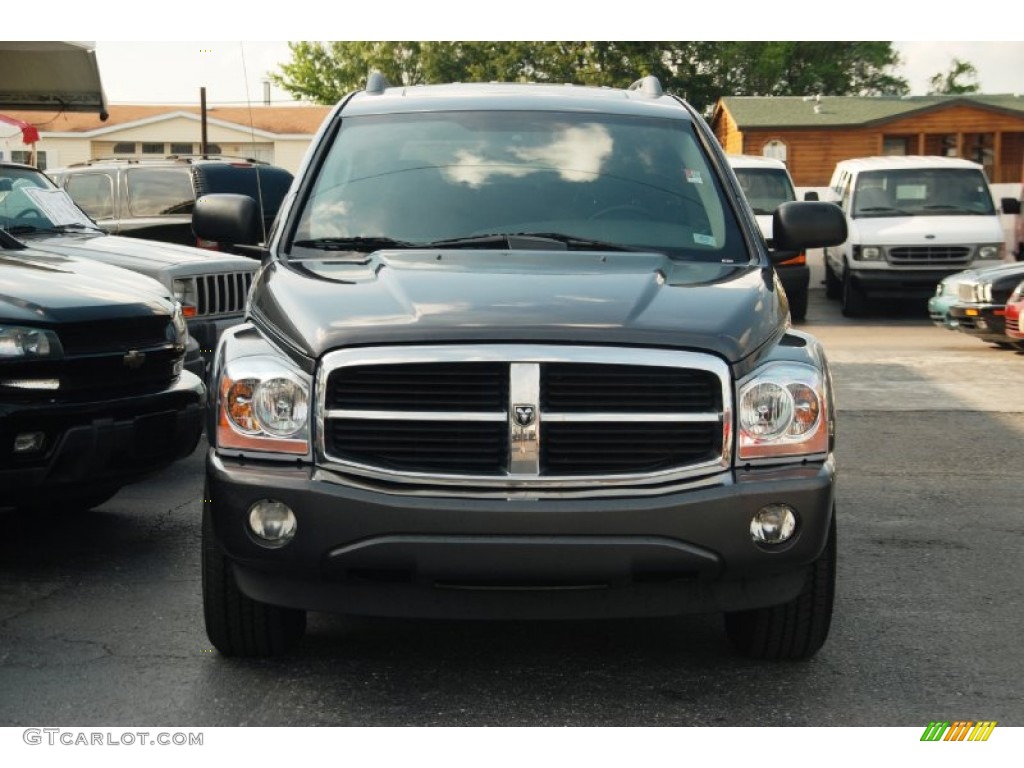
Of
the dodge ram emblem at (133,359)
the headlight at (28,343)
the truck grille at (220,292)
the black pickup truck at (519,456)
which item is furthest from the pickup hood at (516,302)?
the truck grille at (220,292)

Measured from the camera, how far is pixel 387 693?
461 centimetres

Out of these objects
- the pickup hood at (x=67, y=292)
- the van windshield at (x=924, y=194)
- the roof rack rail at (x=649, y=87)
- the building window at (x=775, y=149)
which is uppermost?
the roof rack rail at (x=649, y=87)

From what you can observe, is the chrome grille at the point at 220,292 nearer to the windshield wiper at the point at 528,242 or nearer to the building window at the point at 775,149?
the windshield wiper at the point at 528,242

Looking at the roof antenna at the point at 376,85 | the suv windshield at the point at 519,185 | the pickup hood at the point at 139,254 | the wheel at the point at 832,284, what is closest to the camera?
the suv windshield at the point at 519,185

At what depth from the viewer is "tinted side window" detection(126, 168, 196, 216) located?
14758mm

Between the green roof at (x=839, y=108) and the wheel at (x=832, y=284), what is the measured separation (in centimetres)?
2066

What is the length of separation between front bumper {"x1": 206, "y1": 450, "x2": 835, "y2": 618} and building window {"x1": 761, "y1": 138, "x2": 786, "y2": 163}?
40356 millimetres

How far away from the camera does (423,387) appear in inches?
171

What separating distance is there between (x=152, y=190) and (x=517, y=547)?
1135cm

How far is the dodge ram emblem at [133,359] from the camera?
6.42 m

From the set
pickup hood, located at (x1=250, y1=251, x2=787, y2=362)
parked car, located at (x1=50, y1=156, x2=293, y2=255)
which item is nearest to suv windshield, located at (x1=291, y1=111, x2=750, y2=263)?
pickup hood, located at (x1=250, y1=251, x2=787, y2=362)

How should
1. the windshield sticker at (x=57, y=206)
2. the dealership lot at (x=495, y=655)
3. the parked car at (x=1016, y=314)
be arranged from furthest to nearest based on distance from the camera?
the parked car at (x=1016, y=314) < the windshield sticker at (x=57, y=206) < the dealership lot at (x=495, y=655)

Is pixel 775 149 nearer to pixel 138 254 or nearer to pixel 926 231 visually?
pixel 926 231

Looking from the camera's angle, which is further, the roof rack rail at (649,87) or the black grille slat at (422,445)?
the roof rack rail at (649,87)
